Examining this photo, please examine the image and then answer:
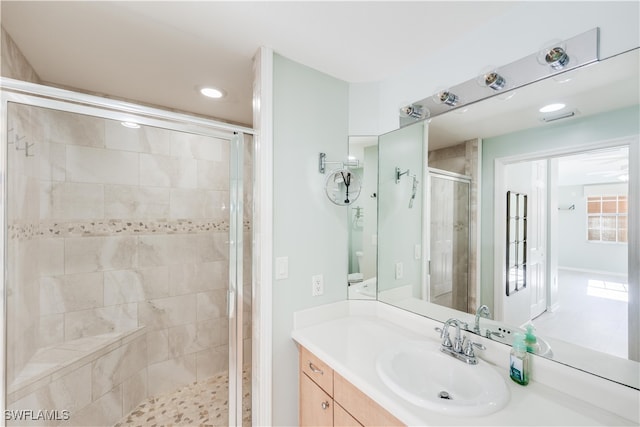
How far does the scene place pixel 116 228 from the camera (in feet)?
6.23

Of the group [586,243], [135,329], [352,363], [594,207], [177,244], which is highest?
[594,207]

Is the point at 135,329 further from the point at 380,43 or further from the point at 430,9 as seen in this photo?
the point at 430,9

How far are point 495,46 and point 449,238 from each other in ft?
2.99

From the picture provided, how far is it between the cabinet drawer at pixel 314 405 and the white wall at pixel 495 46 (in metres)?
1.49

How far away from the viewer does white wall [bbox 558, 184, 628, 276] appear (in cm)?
96

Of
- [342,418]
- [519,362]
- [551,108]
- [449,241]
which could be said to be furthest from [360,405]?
[551,108]

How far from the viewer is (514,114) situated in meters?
1.14

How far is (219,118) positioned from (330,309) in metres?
1.92

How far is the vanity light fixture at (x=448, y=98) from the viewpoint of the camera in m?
1.32

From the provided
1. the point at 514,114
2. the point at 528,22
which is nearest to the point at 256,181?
the point at 514,114

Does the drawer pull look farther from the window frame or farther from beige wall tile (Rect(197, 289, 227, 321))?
the window frame

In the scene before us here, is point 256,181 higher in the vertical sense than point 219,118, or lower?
lower

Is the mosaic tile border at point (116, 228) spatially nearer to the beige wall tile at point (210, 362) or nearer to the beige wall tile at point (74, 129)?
the beige wall tile at point (74, 129)

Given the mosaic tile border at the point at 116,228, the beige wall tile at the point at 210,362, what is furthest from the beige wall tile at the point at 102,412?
the mosaic tile border at the point at 116,228
